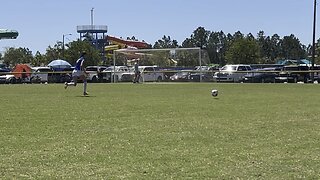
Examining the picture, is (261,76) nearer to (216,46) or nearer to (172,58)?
(172,58)

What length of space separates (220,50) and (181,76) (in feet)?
301

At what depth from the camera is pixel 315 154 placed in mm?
8273

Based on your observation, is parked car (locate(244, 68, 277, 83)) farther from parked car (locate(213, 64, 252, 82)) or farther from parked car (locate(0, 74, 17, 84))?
parked car (locate(0, 74, 17, 84))

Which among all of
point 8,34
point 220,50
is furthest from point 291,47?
point 8,34

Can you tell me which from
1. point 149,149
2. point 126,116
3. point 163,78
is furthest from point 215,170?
point 163,78

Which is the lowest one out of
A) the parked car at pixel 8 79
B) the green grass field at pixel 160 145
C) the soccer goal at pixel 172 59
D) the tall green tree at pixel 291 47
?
the green grass field at pixel 160 145

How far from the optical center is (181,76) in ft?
156

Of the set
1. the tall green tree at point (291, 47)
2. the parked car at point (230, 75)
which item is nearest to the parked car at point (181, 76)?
the parked car at point (230, 75)

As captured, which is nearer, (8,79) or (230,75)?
(230,75)

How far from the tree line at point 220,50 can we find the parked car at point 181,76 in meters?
34.8

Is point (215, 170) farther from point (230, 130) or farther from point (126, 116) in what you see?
point (126, 116)

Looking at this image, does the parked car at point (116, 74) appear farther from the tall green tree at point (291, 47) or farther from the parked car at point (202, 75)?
the tall green tree at point (291, 47)

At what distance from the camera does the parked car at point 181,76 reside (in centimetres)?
4725

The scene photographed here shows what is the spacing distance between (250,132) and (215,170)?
146 inches
